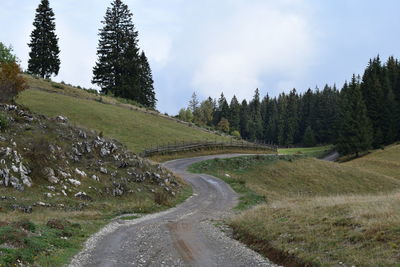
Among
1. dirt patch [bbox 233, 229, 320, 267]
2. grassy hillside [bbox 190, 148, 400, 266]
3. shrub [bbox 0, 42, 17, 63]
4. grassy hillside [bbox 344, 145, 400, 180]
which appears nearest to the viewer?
grassy hillside [bbox 190, 148, 400, 266]

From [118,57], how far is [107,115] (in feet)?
76.7

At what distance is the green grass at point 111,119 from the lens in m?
55.3

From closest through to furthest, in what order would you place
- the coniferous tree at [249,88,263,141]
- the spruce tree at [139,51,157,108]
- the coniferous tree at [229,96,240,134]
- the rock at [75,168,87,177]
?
the rock at [75,168,87,177]
the spruce tree at [139,51,157,108]
the coniferous tree at [229,96,240,134]
the coniferous tree at [249,88,263,141]

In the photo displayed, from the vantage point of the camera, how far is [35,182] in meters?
23.9

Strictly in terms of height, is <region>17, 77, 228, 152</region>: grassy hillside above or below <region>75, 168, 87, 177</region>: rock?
above

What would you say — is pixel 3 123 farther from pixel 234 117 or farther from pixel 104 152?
pixel 234 117

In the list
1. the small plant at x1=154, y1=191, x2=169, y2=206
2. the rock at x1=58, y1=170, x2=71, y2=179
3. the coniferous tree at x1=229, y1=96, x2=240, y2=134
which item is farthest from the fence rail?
the coniferous tree at x1=229, y1=96, x2=240, y2=134

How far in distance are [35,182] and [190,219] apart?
10535 millimetres

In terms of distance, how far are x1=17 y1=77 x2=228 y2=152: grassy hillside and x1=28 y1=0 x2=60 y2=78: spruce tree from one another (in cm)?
540

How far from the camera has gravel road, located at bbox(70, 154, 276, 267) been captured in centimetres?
1348

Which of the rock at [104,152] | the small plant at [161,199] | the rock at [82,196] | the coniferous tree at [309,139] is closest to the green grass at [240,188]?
the small plant at [161,199]

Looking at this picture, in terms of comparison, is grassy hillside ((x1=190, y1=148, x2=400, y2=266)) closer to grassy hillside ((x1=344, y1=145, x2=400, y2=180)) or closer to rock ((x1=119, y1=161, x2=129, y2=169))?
rock ((x1=119, y1=161, x2=129, y2=169))

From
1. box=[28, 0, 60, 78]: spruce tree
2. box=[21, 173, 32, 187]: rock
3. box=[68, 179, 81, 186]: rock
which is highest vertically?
box=[28, 0, 60, 78]: spruce tree

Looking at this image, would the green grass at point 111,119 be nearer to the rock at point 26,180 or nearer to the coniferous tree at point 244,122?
the rock at point 26,180
